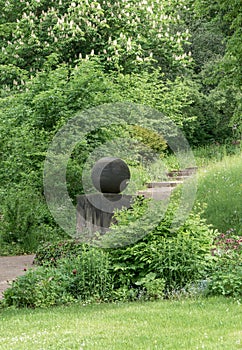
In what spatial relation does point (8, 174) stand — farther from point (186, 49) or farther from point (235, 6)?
point (186, 49)

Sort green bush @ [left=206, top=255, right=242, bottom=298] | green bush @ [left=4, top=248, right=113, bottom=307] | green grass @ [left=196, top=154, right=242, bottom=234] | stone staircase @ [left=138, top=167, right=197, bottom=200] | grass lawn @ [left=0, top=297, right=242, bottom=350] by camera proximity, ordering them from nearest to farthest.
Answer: grass lawn @ [left=0, top=297, right=242, bottom=350]
green bush @ [left=206, top=255, right=242, bottom=298]
green bush @ [left=4, top=248, right=113, bottom=307]
green grass @ [left=196, top=154, right=242, bottom=234]
stone staircase @ [left=138, top=167, right=197, bottom=200]

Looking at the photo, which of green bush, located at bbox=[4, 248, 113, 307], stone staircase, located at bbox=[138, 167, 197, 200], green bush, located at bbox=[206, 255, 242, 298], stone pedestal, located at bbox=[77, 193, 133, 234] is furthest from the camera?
stone staircase, located at bbox=[138, 167, 197, 200]

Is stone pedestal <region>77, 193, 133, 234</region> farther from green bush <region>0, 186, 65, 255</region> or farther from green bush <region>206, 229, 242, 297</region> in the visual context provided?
green bush <region>206, 229, 242, 297</region>

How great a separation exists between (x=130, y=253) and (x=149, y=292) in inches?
29.7

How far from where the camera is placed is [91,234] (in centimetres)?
1074

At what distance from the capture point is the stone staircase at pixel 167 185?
42.3 ft

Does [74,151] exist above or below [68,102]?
below

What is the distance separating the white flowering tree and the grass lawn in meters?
13.4

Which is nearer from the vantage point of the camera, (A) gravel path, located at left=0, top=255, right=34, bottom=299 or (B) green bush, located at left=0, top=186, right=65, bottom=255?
(A) gravel path, located at left=0, top=255, right=34, bottom=299

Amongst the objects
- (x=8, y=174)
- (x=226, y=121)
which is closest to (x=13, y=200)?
(x=8, y=174)

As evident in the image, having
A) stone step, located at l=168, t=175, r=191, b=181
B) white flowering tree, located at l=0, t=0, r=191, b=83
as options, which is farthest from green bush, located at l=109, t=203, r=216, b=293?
white flowering tree, located at l=0, t=0, r=191, b=83

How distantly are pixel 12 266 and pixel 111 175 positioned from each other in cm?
227

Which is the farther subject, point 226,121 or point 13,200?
point 226,121

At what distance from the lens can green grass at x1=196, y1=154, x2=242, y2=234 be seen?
12.1 metres
